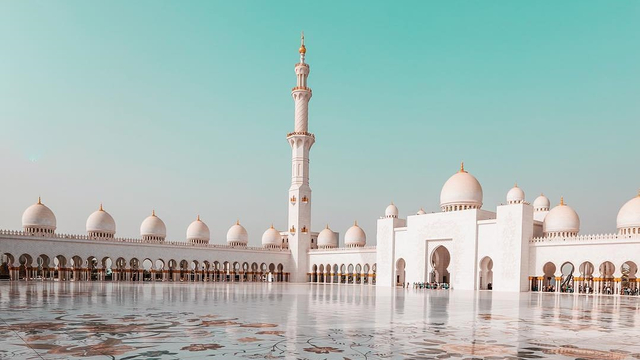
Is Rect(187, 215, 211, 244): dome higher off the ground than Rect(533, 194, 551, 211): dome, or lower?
lower

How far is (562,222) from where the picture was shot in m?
32.0

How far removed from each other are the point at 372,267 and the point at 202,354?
123 ft

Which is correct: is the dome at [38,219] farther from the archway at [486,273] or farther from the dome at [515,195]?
the dome at [515,195]

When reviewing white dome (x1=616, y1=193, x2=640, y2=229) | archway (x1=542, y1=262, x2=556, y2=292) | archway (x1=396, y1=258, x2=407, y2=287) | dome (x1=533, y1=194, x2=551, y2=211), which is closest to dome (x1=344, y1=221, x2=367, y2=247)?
archway (x1=396, y1=258, x2=407, y2=287)

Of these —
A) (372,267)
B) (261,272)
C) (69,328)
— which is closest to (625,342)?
(69,328)

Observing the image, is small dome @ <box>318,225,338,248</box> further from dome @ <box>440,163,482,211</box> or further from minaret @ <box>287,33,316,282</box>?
dome @ <box>440,163,482,211</box>

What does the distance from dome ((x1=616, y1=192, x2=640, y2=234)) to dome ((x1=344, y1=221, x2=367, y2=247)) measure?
21.8 metres

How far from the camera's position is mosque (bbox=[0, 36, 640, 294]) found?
1204 inches

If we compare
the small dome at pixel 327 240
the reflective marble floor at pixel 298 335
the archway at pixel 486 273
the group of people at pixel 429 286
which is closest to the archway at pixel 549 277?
the archway at pixel 486 273

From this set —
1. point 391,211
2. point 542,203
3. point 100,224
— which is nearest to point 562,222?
point 542,203

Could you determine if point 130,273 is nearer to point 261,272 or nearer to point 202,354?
point 261,272

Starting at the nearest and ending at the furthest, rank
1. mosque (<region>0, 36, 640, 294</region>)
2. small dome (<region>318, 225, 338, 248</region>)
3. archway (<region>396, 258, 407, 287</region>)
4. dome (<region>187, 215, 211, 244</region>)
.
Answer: mosque (<region>0, 36, 640, 294</region>) < archway (<region>396, 258, 407, 287</region>) < dome (<region>187, 215, 211, 244</region>) < small dome (<region>318, 225, 338, 248</region>)

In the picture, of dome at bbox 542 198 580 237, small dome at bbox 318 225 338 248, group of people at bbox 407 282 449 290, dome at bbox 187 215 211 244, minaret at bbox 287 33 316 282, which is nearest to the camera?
dome at bbox 542 198 580 237

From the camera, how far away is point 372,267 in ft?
140
